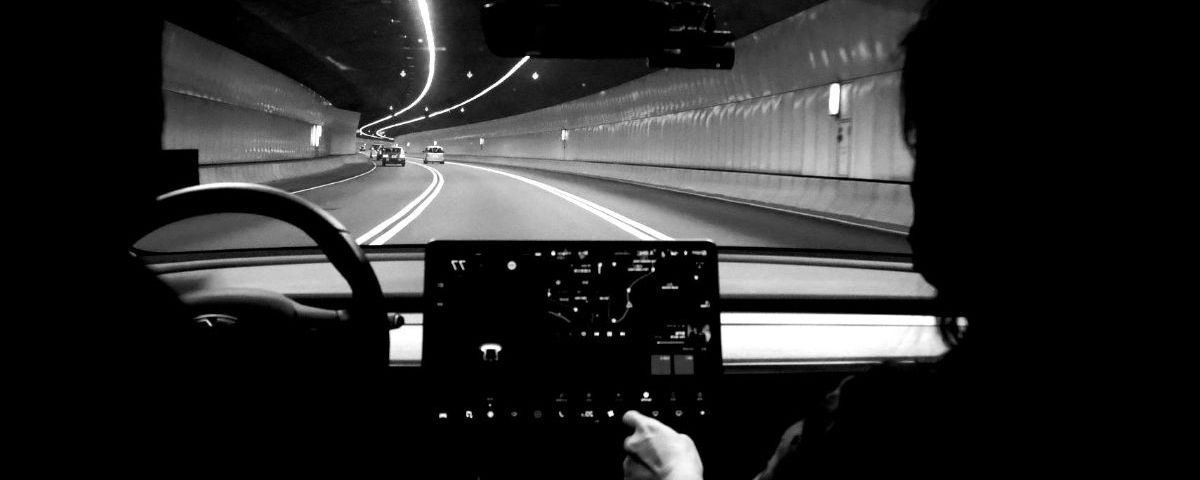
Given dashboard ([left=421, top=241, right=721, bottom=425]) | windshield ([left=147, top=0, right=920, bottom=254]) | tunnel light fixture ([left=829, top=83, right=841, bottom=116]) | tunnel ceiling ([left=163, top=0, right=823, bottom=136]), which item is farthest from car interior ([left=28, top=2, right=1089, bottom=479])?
tunnel light fixture ([left=829, top=83, right=841, bottom=116])

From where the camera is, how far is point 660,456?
2307 mm

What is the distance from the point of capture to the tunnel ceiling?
19562 millimetres

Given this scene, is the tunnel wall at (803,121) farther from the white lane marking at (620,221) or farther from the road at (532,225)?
the white lane marking at (620,221)

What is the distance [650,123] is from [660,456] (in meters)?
36.3

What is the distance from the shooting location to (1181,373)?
128 centimetres

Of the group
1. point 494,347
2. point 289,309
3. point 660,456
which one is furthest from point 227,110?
point 660,456

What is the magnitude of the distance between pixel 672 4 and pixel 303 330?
1.94 meters

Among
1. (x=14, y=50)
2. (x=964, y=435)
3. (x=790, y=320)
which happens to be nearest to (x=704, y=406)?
(x=790, y=320)

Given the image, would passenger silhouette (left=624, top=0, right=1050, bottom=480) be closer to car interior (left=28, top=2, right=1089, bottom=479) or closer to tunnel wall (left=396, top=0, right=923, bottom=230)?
car interior (left=28, top=2, right=1089, bottom=479)

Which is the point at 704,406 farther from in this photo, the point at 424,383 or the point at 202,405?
the point at 202,405

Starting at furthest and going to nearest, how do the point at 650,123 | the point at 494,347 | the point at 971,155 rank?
the point at 650,123 → the point at 494,347 → the point at 971,155

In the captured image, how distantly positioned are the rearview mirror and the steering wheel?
4.55 ft

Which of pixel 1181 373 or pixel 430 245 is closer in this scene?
pixel 1181 373

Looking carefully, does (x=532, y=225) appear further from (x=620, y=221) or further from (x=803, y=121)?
(x=803, y=121)
